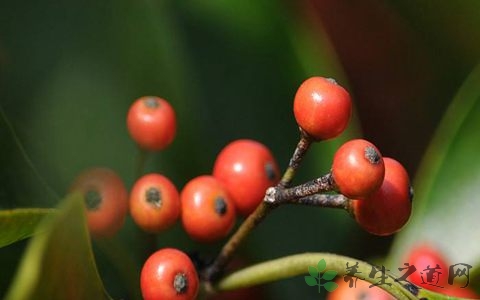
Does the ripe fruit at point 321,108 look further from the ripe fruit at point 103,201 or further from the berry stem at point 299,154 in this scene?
the ripe fruit at point 103,201

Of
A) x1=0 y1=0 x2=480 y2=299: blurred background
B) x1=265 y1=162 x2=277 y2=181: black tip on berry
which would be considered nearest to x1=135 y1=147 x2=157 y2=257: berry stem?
x1=0 y1=0 x2=480 y2=299: blurred background

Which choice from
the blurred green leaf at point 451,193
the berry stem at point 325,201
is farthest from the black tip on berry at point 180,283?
the blurred green leaf at point 451,193

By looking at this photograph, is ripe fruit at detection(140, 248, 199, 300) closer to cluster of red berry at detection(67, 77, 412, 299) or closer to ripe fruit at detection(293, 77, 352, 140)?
cluster of red berry at detection(67, 77, 412, 299)

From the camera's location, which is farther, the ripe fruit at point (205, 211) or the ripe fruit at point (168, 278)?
the ripe fruit at point (205, 211)

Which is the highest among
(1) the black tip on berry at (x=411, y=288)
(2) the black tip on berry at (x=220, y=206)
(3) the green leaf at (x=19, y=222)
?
(2) the black tip on berry at (x=220, y=206)

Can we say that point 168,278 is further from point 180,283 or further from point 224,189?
point 224,189

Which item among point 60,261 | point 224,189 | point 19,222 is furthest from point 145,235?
point 60,261

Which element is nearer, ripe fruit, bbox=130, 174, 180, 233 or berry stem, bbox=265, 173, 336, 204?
berry stem, bbox=265, 173, 336, 204
